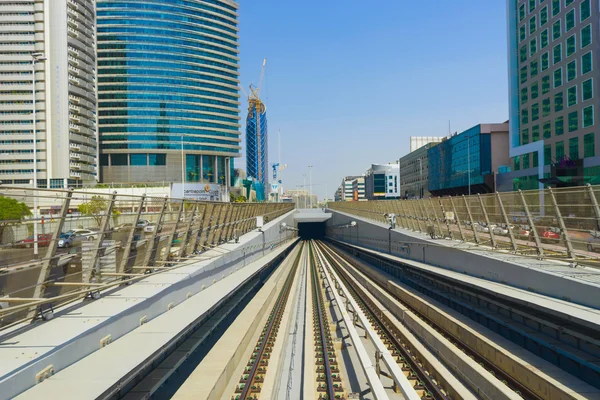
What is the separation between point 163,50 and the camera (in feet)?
348

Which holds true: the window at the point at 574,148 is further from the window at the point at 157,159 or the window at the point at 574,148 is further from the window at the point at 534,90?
the window at the point at 157,159

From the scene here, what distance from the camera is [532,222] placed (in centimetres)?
1126

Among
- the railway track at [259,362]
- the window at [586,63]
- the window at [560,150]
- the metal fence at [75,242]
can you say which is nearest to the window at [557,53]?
the window at [586,63]

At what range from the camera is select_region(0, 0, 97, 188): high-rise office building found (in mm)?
72250

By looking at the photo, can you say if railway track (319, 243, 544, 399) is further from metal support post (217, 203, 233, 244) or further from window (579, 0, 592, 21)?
window (579, 0, 592, 21)

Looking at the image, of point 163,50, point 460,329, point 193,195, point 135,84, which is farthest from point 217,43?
point 460,329

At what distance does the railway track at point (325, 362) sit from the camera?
358 inches

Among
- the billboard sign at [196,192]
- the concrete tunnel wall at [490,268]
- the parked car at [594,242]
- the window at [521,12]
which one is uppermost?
the window at [521,12]

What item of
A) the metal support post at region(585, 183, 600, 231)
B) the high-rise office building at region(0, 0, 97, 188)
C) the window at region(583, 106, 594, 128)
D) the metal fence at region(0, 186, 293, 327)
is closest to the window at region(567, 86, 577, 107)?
the window at region(583, 106, 594, 128)

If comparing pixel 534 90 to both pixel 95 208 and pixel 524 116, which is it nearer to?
pixel 524 116

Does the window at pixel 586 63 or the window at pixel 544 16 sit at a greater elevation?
the window at pixel 544 16

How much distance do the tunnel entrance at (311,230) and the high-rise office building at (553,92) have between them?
31.7 metres

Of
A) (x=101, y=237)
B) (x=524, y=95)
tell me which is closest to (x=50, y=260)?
(x=101, y=237)

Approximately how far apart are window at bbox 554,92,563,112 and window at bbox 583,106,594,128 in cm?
432
